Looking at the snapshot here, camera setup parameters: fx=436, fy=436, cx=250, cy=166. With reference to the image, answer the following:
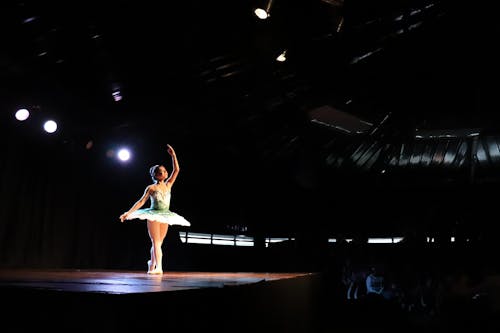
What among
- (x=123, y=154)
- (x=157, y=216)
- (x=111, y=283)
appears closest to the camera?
(x=111, y=283)

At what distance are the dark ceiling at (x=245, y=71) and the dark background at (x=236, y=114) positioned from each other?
0.02 metres

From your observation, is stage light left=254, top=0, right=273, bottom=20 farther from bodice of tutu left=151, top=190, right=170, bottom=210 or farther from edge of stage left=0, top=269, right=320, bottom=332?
edge of stage left=0, top=269, right=320, bottom=332

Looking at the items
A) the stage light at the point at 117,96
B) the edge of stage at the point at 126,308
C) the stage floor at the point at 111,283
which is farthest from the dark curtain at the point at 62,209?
the edge of stage at the point at 126,308

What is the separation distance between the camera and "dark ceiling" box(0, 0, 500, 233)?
4293mm

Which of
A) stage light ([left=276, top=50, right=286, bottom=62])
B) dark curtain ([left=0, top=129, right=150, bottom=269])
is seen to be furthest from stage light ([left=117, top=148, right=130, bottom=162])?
stage light ([left=276, top=50, right=286, bottom=62])

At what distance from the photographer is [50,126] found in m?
5.55

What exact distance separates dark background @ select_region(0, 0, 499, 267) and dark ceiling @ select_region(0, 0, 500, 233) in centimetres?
2

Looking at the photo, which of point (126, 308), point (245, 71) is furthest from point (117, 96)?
point (126, 308)

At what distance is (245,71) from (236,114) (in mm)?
1290

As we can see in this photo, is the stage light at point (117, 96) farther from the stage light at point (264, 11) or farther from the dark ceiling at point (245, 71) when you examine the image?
the stage light at point (264, 11)

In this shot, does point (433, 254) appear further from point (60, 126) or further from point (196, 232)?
point (60, 126)

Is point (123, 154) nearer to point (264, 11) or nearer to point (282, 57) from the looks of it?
point (282, 57)

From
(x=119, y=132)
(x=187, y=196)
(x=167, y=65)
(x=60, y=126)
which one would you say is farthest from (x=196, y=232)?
(x=167, y=65)

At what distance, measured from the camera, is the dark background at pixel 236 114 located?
4441 mm
